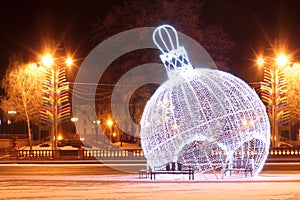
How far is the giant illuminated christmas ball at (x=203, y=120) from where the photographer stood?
894 inches

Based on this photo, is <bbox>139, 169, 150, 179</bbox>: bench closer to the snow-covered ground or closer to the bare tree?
the snow-covered ground

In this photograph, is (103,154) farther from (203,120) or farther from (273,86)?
(203,120)

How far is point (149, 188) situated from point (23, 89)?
1371 inches

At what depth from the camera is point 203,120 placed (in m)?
22.7

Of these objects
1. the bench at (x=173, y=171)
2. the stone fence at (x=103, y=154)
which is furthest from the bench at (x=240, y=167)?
the stone fence at (x=103, y=154)

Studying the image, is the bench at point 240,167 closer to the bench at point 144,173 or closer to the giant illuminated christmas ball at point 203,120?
the giant illuminated christmas ball at point 203,120

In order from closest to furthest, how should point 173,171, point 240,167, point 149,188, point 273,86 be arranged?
point 149,188
point 173,171
point 240,167
point 273,86

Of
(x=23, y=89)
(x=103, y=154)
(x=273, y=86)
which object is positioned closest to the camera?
(x=103, y=154)

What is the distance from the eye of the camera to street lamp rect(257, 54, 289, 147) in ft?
134

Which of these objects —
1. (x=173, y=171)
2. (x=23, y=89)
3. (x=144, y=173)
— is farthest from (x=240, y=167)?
(x=23, y=89)

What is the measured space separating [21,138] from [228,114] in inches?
1820

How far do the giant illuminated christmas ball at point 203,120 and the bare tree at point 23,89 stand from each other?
29.5 metres

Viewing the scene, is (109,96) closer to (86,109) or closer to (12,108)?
(12,108)

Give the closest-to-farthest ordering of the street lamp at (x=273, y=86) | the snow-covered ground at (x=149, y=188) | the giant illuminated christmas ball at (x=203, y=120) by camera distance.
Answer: the snow-covered ground at (x=149, y=188)
the giant illuminated christmas ball at (x=203, y=120)
the street lamp at (x=273, y=86)
